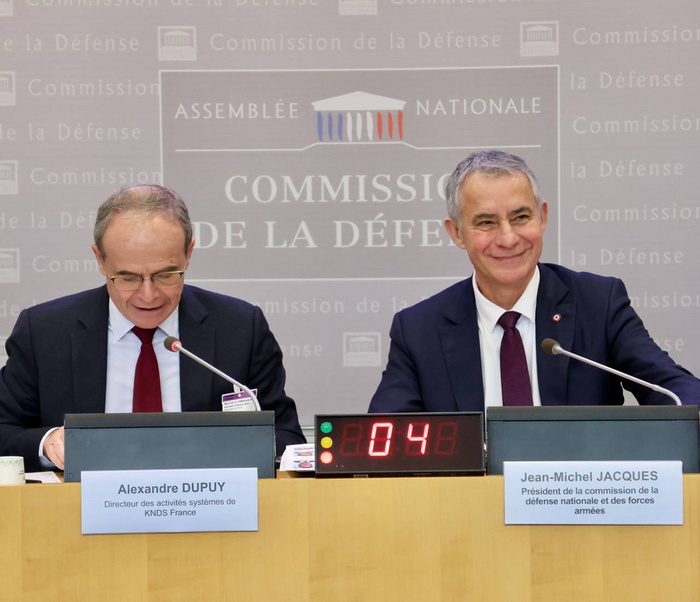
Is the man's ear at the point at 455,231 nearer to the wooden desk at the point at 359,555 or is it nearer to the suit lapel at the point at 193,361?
the suit lapel at the point at 193,361

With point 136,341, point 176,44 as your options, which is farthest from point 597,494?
point 176,44

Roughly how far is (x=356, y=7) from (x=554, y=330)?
5.52 feet

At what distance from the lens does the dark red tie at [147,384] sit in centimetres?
267

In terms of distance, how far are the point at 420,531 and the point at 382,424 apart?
0.68 ft

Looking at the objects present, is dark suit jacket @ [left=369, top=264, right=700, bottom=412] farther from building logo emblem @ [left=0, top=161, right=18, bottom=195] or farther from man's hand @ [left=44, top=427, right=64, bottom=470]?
building logo emblem @ [left=0, top=161, right=18, bottom=195]

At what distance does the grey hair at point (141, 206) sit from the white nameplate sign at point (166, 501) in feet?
3.37

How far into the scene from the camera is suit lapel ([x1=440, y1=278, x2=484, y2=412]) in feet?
8.74

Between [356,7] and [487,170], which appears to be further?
[356,7]

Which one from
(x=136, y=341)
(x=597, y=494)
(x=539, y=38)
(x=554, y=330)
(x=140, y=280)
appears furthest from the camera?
(x=539, y=38)

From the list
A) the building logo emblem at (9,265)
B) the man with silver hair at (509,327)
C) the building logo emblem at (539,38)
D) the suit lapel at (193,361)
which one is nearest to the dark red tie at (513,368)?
the man with silver hair at (509,327)

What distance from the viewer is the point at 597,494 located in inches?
66.9

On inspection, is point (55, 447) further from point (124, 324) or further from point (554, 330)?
point (554, 330)

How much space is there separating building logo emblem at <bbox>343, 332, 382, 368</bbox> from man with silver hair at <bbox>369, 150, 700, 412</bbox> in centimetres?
94

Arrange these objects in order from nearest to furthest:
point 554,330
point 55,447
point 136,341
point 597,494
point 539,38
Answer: point 597,494
point 55,447
point 554,330
point 136,341
point 539,38
